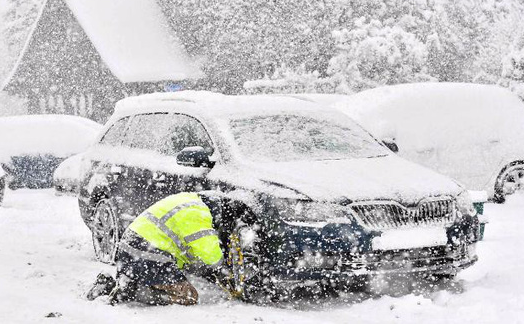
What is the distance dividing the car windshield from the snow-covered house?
24316 millimetres

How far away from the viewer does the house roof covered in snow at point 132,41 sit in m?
31.6

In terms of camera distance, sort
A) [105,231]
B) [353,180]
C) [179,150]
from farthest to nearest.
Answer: [105,231], [179,150], [353,180]

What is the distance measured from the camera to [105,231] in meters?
8.53

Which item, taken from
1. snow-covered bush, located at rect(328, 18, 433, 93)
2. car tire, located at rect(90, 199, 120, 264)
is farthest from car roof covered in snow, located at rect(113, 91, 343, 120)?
snow-covered bush, located at rect(328, 18, 433, 93)

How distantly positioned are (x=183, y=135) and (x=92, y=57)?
2648 centimetres

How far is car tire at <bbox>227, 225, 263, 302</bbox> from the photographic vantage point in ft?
20.3

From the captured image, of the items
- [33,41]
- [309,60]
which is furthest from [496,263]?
[33,41]

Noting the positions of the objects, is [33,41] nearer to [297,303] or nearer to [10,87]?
[10,87]

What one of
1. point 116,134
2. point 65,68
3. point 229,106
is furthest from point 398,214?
point 65,68

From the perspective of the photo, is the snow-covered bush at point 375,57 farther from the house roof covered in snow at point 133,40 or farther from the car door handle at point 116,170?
the car door handle at point 116,170

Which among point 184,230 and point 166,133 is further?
point 166,133

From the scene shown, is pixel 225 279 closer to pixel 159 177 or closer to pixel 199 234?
pixel 199 234

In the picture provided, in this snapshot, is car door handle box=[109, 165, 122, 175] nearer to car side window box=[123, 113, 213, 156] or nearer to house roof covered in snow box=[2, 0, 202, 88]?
car side window box=[123, 113, 213, 156]

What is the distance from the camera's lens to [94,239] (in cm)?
872
